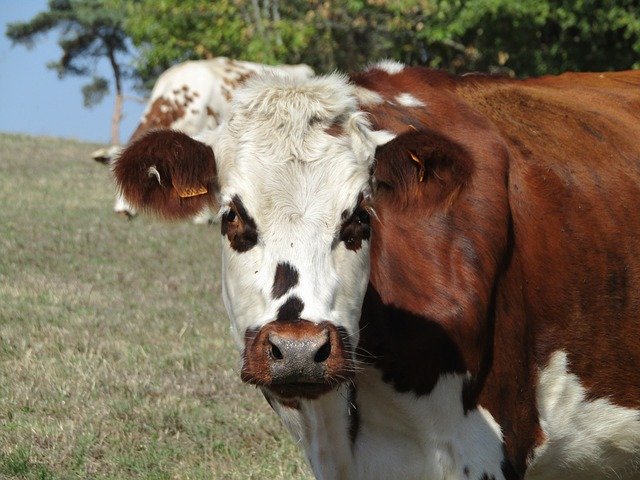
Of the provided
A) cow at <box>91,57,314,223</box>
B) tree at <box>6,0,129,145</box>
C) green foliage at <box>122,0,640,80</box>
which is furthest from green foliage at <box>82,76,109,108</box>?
cow at <box>91,57,314,223</box>

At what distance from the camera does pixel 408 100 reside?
15.2ft

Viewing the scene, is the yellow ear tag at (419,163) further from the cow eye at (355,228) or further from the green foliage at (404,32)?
the green foliage at (404,32)

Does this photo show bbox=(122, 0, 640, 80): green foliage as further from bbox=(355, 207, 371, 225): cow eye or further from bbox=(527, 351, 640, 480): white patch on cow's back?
bbox=(355, 207, 371, 225): cow eye

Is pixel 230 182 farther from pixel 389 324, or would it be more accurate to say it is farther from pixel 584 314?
pixel 584 314

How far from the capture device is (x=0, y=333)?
820cm

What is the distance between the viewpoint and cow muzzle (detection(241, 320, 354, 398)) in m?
3.47

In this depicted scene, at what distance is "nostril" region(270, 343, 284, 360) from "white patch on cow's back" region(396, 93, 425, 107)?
145 cm

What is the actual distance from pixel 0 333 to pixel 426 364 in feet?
16.0

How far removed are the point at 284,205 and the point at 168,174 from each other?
611mm

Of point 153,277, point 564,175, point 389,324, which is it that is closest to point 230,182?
point 389,324

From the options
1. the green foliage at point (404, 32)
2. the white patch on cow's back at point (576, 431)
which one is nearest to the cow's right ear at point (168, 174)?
the white patch on cow's back at point (576, 431)

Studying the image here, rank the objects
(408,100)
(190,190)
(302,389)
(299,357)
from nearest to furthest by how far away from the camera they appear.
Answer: (299,357), (302,389), (190,190), (408,100)

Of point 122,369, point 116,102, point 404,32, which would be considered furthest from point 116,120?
point 122,369

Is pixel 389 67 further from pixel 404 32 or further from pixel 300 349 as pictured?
pixel 404 32
